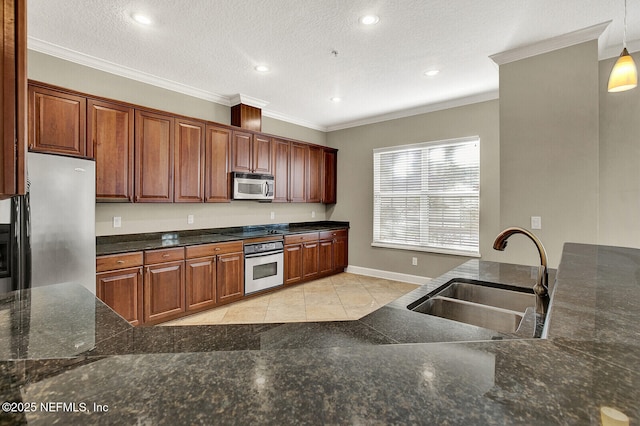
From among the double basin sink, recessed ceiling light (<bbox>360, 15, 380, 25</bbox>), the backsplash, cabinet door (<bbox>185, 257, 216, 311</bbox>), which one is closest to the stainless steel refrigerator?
the backsplash

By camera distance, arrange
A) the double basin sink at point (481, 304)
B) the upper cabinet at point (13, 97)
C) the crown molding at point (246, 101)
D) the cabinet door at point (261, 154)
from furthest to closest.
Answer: the cabinet door at point (261, 154)
the crown molding at point (246, 101)
the double basin sink at point (481, 304)
the upper cabinet at point (13, 97)

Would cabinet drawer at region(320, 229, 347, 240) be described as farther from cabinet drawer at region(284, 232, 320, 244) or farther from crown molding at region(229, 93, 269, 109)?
crown molding at region(229, 93, 269, 109)

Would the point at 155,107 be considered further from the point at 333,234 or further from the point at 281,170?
the point at 333,234

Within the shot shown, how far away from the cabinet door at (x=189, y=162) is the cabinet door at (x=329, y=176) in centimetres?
241

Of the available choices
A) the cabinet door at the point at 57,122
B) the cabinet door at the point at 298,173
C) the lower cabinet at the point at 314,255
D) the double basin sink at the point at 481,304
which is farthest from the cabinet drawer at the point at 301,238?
the double basin sink at the point at 481,304

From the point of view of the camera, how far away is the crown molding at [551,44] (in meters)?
2.57

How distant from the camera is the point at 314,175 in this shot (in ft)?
17.8

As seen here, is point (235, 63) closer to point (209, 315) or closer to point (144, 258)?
point (144, 258)

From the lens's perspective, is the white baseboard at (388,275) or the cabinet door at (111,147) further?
the white baseboard at (388,275)

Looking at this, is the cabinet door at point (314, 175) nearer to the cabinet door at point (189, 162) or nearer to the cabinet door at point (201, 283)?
the cabinet door at point (189, 162)

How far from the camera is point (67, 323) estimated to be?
0.93 meters

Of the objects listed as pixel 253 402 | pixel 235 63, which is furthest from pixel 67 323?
pixel 235 63

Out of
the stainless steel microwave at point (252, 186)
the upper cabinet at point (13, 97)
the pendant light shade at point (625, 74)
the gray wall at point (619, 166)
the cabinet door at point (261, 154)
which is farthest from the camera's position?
the cabinet door at point (261, 154)

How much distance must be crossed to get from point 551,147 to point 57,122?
4592mm
